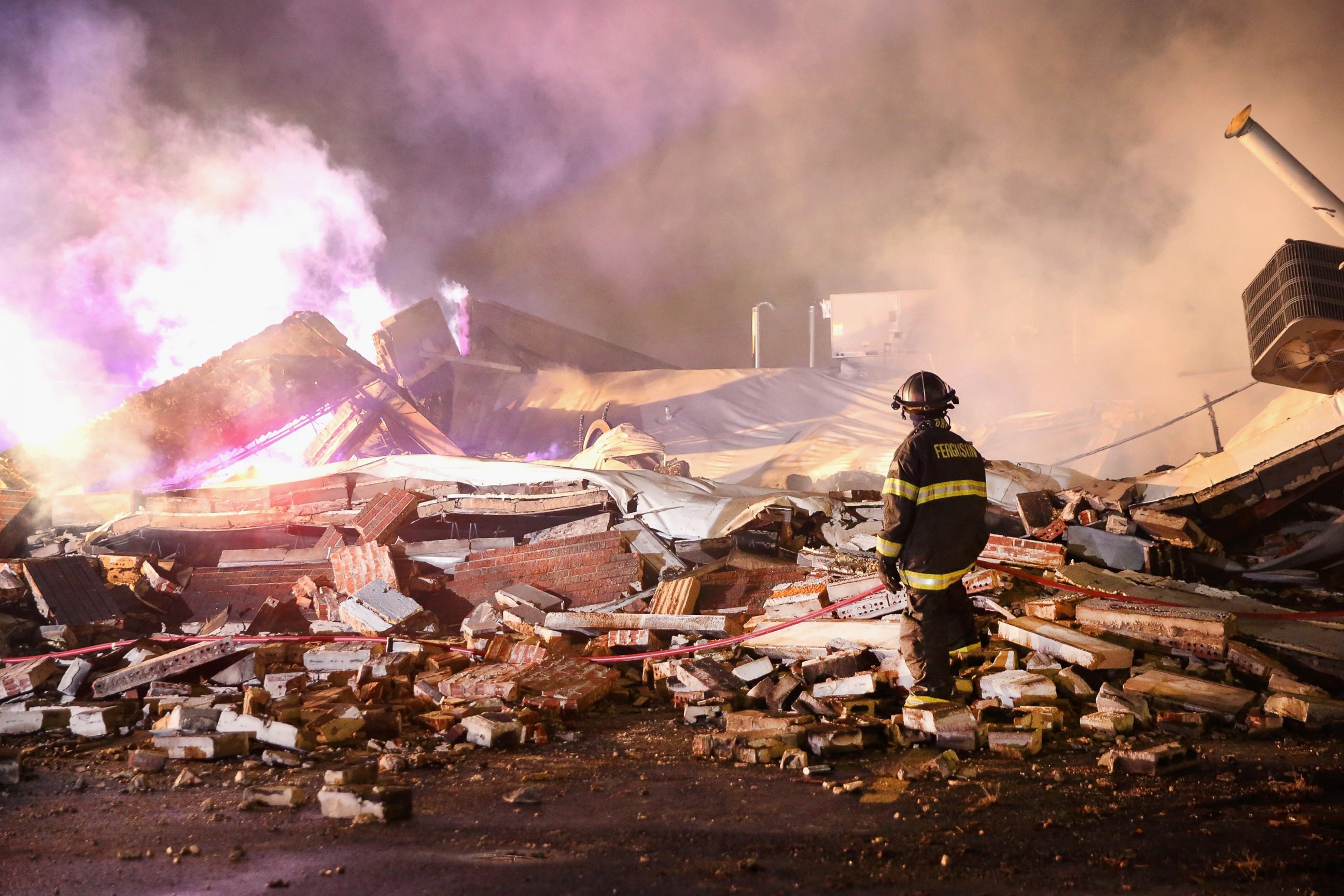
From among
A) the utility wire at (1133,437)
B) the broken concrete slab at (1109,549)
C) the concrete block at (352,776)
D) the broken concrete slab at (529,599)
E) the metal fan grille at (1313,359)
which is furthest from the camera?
the utility wire at (1133,437)

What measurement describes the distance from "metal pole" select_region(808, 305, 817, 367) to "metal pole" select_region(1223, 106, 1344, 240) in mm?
13594

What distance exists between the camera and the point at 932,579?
11.8 ft

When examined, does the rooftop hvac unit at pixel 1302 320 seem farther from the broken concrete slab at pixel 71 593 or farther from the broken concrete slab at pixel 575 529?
the broken concrete slab at pixel 71 593

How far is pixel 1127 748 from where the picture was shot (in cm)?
304

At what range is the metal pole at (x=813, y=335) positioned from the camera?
21406mm

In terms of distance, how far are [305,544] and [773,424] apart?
8.71 m

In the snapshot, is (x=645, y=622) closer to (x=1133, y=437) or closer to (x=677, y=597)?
(x=677, y=597)

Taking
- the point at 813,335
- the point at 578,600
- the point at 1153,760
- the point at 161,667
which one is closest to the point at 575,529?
the point at 578,600

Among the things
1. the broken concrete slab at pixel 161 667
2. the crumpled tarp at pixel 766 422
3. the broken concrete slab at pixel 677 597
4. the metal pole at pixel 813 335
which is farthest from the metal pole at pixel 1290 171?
the metal pole at pixel 813 335

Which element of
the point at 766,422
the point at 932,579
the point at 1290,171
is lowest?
the point at 932,579

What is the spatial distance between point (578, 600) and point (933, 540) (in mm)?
3485

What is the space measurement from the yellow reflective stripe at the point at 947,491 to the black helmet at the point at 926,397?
1.31 feet

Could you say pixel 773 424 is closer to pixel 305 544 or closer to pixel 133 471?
pixel 305 544

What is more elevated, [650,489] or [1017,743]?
[650,489]
